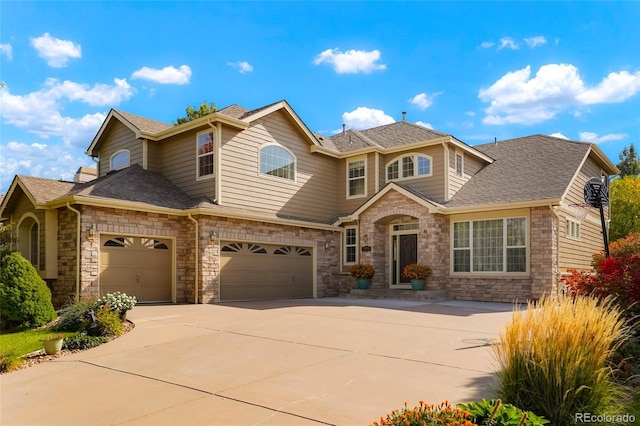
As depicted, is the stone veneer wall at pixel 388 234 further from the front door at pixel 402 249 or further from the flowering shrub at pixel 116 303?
the flowering shrub at pixel 116 303

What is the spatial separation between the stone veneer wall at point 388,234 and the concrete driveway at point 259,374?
217 inches

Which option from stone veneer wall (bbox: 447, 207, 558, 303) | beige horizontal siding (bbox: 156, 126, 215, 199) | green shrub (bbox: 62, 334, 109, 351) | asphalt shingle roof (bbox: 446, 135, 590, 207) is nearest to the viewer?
green shrub (bbox: 62, 334, 109, 351)

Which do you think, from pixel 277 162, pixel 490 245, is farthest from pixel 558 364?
pixel 277 162

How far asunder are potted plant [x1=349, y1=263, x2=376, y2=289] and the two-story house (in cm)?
35

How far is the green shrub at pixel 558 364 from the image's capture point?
13.3ft

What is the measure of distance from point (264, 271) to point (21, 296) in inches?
296

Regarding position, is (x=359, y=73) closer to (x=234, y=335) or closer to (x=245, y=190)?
(x=245, y=190)

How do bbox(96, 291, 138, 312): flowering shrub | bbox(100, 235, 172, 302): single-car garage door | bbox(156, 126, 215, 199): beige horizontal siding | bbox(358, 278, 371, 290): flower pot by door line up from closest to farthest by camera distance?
1. bbox(96, 291, 138, 312): flowering shrub
2. bbox(100, 235, 172, 302): single-car garage door
3. bbox(156, 126, 215, 199): beige horizontal siding
4. bbox(358, 278, 371, 290): flower pot by door

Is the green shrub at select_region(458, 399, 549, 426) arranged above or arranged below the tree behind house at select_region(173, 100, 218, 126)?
below

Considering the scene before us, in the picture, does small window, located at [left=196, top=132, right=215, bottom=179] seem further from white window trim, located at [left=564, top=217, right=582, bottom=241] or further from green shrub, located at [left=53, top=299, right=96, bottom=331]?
white window trim, located at [left=564, top=217, right=582, bottom=241]

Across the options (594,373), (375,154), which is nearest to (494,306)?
(375,154)

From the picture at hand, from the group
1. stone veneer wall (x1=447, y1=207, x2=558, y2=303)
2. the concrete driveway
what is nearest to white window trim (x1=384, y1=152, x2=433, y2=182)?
stone veneer wall (x1=447, y1=207, x2=558, y2=303)

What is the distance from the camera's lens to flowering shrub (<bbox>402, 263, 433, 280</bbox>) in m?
16.2

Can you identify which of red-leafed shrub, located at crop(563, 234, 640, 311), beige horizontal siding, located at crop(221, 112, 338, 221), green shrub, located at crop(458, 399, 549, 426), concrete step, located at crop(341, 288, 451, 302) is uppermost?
beige horizontal siding, located at crop(221, 112, 338, 221)
